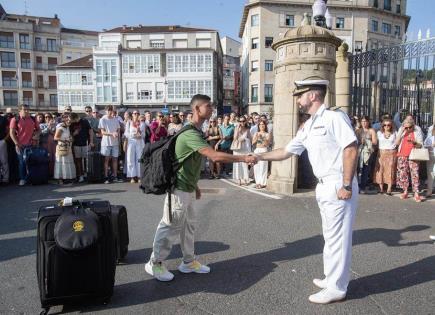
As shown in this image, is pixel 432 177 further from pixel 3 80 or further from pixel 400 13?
pixel 3 80

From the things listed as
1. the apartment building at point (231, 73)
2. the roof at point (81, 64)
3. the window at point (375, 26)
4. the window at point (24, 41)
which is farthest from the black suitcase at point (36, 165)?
the window at point (24, 41)

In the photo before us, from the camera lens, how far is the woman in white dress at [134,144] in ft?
33.2

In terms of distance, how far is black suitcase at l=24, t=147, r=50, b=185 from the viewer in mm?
9523

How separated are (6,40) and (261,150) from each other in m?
72.1

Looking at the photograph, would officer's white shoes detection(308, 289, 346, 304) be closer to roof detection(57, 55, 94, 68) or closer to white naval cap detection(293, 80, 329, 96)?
white naval cap detection(293, 80, 329, 96)

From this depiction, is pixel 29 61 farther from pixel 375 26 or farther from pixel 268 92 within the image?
pixel 375 26

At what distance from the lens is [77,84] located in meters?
61.5

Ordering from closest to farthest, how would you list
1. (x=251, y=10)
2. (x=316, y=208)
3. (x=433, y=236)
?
(x=433, y=236) → (x=316, y=208) → (x=251, y=10)

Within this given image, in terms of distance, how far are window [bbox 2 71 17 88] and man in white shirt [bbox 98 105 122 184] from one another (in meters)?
67.2

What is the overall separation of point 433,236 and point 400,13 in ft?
210

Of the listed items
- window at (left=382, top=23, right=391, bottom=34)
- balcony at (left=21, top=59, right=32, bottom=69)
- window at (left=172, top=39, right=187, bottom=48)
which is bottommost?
balcony at (left=21, top=59, right=32, bottom=69)

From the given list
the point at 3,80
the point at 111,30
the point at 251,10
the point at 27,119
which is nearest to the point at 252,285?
the point at 27,119

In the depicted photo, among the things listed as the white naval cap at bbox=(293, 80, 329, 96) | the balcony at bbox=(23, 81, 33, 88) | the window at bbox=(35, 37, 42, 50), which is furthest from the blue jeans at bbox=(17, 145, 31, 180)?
the window at bbox=(35, 37, 42, 50)

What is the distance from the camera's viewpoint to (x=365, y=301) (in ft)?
11.6
